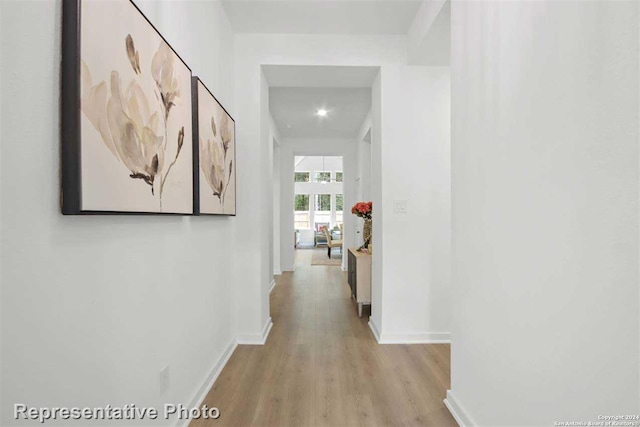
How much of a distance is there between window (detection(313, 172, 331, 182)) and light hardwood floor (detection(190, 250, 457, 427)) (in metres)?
8.90

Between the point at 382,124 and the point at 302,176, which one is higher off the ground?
the point at 302,176

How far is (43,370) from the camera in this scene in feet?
2.93

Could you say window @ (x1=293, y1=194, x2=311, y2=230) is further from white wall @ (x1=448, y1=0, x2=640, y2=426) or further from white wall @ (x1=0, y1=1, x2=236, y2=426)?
white wall @ (x1=448, y1=0, x2=640, y2=426)

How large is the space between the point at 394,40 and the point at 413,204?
1.42 m

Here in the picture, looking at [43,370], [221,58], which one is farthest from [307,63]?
[43,370]

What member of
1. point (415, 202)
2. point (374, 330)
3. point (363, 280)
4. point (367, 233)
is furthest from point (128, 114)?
point (367, 233)

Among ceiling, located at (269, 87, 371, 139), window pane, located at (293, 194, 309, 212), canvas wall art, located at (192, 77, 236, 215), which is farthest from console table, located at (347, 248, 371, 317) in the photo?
window pane, located at (293, 194, 309, 212)

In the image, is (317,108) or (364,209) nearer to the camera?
(364,209)

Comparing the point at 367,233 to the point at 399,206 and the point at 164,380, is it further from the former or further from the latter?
the point at 164,380

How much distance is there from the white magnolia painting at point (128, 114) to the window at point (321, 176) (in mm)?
10487

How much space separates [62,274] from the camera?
3.08 ft

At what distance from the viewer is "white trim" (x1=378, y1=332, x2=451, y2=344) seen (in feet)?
9.50

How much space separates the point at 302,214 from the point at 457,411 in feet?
34.4

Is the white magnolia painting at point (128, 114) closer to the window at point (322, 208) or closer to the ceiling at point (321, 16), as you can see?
the ceiling at point (321, 16)
